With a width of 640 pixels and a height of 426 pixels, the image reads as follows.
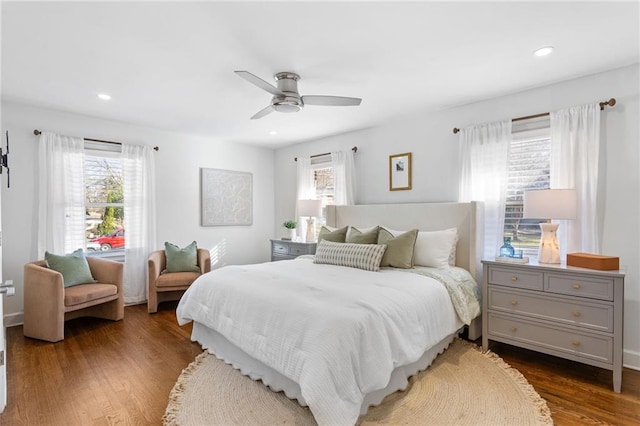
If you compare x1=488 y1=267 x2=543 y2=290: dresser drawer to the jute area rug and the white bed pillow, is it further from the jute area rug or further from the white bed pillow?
the jute area rug

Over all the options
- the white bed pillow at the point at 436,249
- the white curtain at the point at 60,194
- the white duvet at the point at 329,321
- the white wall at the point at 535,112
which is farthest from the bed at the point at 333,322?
the white curtain at the point at 60,194

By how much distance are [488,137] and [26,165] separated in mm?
5156

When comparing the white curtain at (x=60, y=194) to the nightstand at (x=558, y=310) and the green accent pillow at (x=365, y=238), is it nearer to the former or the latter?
the green accent pillow at (x=365, y=238)

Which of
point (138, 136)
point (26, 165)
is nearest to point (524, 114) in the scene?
point (138, 136)

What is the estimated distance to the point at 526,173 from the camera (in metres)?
3.29

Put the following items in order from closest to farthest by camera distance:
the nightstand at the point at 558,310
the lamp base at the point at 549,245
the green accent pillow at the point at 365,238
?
the nightstand at the point at 558,310 → the lamp base at the point at 549,245 → the green accent pillow at the point at 365,238

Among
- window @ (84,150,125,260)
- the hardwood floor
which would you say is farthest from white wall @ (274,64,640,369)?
window @ (84,150,125,260)

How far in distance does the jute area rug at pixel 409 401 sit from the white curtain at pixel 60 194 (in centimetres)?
253

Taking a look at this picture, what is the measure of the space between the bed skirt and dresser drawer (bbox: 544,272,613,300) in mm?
986

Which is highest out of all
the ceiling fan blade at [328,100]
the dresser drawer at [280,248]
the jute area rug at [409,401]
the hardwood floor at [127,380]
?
the ceiling fan blade at [328,100]

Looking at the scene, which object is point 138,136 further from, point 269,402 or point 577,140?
point 577,140

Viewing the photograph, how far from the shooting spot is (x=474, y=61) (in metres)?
2.65

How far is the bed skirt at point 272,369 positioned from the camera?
2160mm

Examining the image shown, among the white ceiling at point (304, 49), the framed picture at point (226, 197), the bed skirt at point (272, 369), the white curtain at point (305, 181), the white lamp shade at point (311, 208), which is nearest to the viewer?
the white ceiling at point (304, 49)
